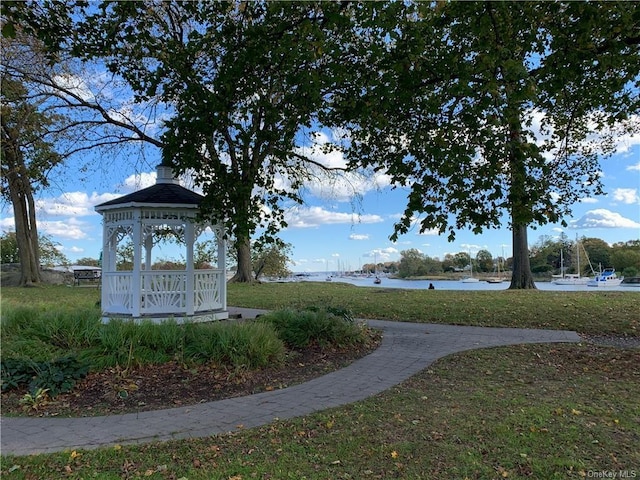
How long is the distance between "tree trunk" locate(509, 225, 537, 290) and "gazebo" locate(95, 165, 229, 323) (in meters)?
14.0

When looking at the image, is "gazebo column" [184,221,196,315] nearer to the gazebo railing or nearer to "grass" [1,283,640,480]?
the gazebo railing

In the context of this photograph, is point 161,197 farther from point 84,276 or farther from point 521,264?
point 84,276

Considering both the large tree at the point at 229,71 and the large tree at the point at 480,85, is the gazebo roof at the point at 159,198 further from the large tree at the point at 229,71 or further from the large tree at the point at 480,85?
the large tree at the point at 480,85

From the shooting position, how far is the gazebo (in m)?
9.52

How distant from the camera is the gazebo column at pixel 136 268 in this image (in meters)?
9.41

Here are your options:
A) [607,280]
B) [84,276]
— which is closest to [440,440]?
[84,276]

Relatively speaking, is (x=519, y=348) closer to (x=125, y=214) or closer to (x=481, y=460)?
(x=481, y=460)

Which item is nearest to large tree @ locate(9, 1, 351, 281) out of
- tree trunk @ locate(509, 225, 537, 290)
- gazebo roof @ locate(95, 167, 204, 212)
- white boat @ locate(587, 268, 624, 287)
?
gazebo roof @ locate(95, 167, 204, 212)

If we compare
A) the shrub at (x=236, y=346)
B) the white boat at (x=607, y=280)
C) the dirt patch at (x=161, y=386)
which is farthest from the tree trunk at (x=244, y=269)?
the white boat at (x=607, y=280)

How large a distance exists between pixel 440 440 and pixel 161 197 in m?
7.97

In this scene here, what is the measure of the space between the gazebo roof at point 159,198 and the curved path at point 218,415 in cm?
501

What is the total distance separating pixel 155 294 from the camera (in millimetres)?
9625

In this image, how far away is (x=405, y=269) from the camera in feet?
150

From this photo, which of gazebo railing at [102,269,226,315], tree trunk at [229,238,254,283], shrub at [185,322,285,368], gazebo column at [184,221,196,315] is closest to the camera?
shrub at [185,322,285,368]
